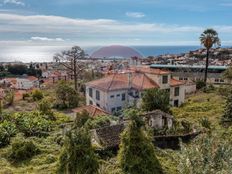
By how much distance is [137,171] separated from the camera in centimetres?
1155

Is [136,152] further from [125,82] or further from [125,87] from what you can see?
[125,82]

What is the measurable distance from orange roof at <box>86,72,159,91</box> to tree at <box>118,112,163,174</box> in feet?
58.1

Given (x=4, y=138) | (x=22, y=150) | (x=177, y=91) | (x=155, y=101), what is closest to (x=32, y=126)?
(x=4, y=138)

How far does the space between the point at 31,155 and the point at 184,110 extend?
61.4ft

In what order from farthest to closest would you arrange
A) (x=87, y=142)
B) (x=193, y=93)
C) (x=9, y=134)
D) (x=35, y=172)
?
(x=193, y=93) < (x=9, y=134) < (x=35, y=172) < (x=87, y=142)

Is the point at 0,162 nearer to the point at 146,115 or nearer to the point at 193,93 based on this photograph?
the point at 146,115

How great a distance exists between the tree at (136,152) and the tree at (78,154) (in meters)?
1.29

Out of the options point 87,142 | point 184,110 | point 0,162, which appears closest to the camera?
point 87,142

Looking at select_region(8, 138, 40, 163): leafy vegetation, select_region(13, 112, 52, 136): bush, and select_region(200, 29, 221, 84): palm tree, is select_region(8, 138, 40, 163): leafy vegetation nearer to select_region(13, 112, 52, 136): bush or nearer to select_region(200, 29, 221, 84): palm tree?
select_region(13, 112, 52, 136): bush

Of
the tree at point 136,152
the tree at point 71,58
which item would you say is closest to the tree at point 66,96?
the tree at point 71,58

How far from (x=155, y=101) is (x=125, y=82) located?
6337 mm

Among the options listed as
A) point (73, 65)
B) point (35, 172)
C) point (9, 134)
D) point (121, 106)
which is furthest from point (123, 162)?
point (73, 65)

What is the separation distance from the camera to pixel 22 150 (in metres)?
15.5

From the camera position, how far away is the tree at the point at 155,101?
A: 25.9 metres
